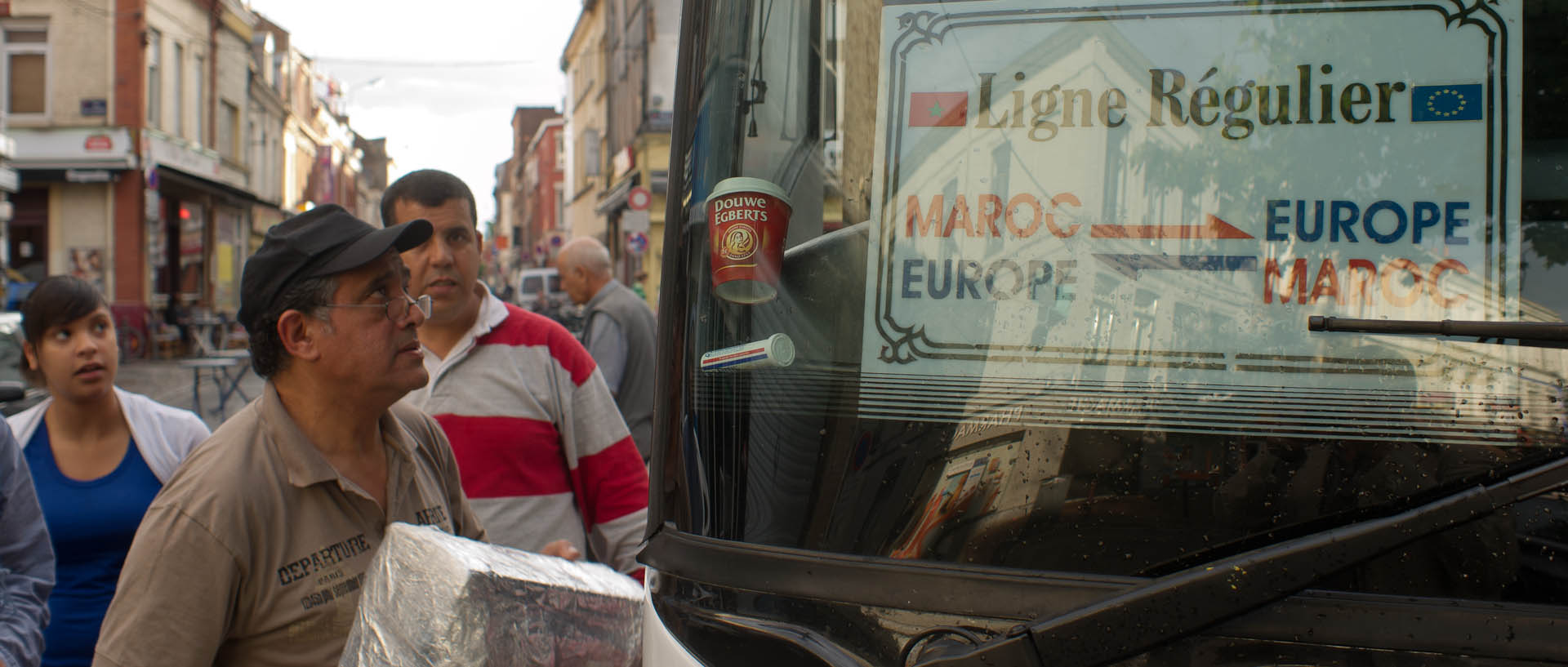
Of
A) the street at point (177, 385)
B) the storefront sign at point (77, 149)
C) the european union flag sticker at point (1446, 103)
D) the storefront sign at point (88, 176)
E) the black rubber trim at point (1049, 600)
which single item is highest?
the storefront sign at point (77, 149)

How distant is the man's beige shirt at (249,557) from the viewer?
176 centimetres

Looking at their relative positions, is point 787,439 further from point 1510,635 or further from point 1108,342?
point 1510,635

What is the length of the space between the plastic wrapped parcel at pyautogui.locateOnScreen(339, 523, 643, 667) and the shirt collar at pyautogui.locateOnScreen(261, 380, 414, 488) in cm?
22

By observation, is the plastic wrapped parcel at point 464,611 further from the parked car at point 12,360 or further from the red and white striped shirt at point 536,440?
the parked car at point 12,360

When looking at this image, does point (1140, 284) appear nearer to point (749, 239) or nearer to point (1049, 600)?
point (1049, 600)

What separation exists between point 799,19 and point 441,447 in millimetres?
1320

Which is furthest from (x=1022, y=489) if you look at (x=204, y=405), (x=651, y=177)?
(x=651, y=177)

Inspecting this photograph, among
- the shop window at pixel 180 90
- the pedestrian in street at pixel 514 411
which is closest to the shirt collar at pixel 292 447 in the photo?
the pedestrian in street at pixel 514 411

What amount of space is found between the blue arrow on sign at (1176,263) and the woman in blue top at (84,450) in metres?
2.56

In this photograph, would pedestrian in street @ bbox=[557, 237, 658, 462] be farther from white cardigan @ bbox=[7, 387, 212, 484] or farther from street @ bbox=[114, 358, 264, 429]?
street @ bbox=[114, 358, 264, 429]

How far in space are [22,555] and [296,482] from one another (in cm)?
114

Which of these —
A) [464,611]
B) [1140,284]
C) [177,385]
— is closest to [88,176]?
[177,385]

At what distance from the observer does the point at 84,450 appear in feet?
10.8

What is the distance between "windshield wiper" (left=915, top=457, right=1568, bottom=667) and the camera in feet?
4.47
